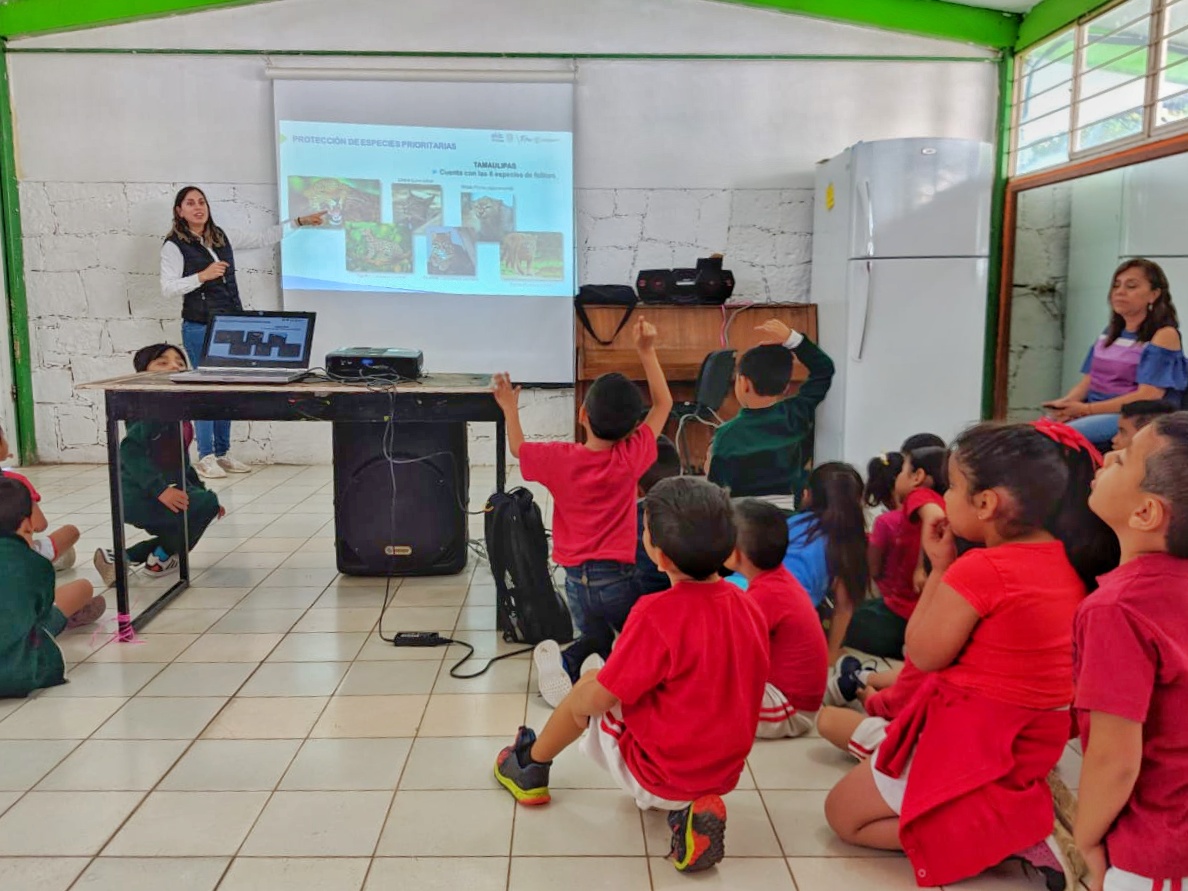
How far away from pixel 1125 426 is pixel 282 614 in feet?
8.76

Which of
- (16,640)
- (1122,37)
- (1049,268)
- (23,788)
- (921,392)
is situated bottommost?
(23,788)

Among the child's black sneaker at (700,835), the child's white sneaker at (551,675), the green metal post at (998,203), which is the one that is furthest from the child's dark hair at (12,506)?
the green metal post at (998,203)

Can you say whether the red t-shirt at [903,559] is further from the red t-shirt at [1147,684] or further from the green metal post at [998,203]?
the green metal post at [998,203]

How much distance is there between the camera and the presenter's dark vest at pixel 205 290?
512cm

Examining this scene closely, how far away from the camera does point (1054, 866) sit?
1560 mm

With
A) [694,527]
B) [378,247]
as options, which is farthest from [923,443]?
[378,247]

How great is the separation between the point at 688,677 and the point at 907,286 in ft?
13.1

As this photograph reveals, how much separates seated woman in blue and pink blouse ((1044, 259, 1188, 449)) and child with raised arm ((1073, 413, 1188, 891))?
2.43 meters

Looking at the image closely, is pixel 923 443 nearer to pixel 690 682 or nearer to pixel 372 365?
pixel 690 682

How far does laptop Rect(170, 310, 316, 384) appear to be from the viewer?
3039 mm

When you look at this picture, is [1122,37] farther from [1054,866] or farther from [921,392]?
[1054,866]

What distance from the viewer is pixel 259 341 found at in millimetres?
3141

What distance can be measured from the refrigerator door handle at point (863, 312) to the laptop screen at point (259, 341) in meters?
3.08

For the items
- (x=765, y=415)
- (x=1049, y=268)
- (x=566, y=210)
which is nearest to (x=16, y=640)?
(x=765, y=415)
